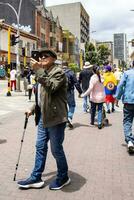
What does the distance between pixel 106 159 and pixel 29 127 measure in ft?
12.6

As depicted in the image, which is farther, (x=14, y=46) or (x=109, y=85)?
(x=14, y=46)

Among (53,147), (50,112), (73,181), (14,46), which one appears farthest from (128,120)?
(14,46)

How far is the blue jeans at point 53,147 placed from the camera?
4602mm

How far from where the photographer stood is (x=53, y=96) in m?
4.45

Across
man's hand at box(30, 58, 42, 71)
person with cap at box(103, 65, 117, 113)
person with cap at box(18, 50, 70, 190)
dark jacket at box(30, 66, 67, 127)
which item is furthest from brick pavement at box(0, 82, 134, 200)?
person with cap at box(103, 65, 117, 113)

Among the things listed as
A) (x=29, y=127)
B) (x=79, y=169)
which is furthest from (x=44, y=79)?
(x=29, y=127)

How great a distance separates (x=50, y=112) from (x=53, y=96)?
200 mm

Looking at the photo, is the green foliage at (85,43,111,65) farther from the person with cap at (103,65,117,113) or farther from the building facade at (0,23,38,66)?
the person with cap at (103,65,117,113)

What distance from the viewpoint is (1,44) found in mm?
45031

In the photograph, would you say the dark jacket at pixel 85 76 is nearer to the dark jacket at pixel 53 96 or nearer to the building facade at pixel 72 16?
the dark jacket at pixel 53 96

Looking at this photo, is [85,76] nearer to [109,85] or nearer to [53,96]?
[109,85]

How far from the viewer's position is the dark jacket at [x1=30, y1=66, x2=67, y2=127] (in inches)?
170

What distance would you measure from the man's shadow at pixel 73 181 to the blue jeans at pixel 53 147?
0.60 ft

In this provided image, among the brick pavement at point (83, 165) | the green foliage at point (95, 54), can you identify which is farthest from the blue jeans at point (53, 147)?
the green foliage at point (95, 54)
